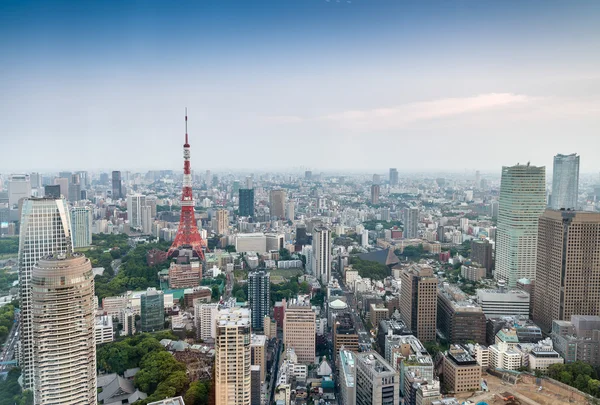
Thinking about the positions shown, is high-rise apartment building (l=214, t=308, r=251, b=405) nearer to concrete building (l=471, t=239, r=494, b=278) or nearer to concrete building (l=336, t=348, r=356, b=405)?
concrete building (l=336, t=348, r=356, b=405)

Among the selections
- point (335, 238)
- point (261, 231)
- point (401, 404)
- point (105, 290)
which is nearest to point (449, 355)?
point (401, 404)

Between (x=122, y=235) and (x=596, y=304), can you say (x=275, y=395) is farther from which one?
(x=122, y=235)

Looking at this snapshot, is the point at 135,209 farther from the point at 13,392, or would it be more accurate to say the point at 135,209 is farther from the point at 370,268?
the point at 13,392

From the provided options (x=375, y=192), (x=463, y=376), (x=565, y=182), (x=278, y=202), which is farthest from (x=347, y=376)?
(x=375, y=192)

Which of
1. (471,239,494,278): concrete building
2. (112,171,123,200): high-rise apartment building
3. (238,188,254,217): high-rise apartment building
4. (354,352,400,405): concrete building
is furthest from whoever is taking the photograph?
(238,188,254,217): high-rise apartment building

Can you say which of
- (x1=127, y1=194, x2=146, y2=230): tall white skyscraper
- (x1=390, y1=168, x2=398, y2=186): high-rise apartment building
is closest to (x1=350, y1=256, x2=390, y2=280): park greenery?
(x1=127, y1=194, x2=146, y2=230): tall white skyscraper
